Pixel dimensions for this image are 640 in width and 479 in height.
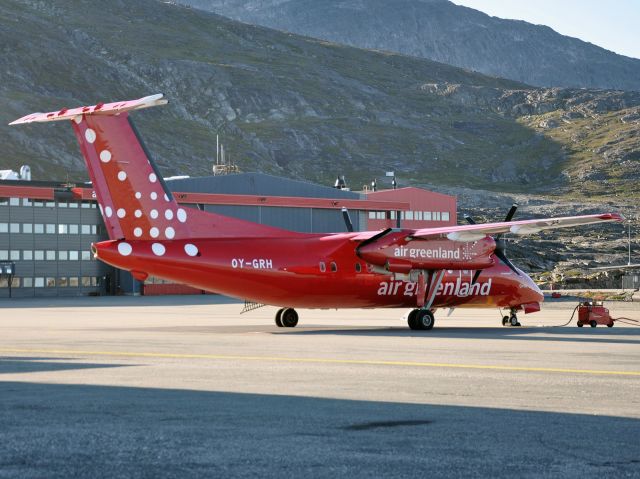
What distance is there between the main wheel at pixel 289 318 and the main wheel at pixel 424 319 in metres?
4.93

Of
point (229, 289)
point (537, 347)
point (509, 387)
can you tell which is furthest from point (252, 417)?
point (229, 289)

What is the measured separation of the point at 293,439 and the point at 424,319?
27015 millimetres

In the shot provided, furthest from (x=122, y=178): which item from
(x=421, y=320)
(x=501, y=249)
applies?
(x=501, y=249)

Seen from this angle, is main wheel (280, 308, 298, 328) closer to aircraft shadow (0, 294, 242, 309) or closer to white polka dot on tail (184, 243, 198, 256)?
white polka dot on tail (184, 243, 198, 256)

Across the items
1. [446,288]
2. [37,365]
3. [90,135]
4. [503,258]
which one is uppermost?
[90,135]

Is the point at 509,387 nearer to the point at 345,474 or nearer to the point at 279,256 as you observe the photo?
the point at 345,474

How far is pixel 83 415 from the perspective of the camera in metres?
13.7

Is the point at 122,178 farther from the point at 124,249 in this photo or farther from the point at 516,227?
the point at 516,227

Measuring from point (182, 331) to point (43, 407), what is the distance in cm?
2211

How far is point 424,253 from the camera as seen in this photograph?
38562 mm

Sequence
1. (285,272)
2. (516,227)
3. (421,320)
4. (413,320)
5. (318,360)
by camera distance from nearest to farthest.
A: (318,360) < (285,272) < (516,227) < (421,320) < (413,320)

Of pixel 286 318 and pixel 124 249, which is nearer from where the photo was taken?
pixel 124 249

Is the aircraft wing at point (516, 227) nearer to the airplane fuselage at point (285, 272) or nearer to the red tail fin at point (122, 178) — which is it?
the airplane fuselage at point (285, 272)

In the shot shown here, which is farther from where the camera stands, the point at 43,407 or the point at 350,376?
the point at 350,376
